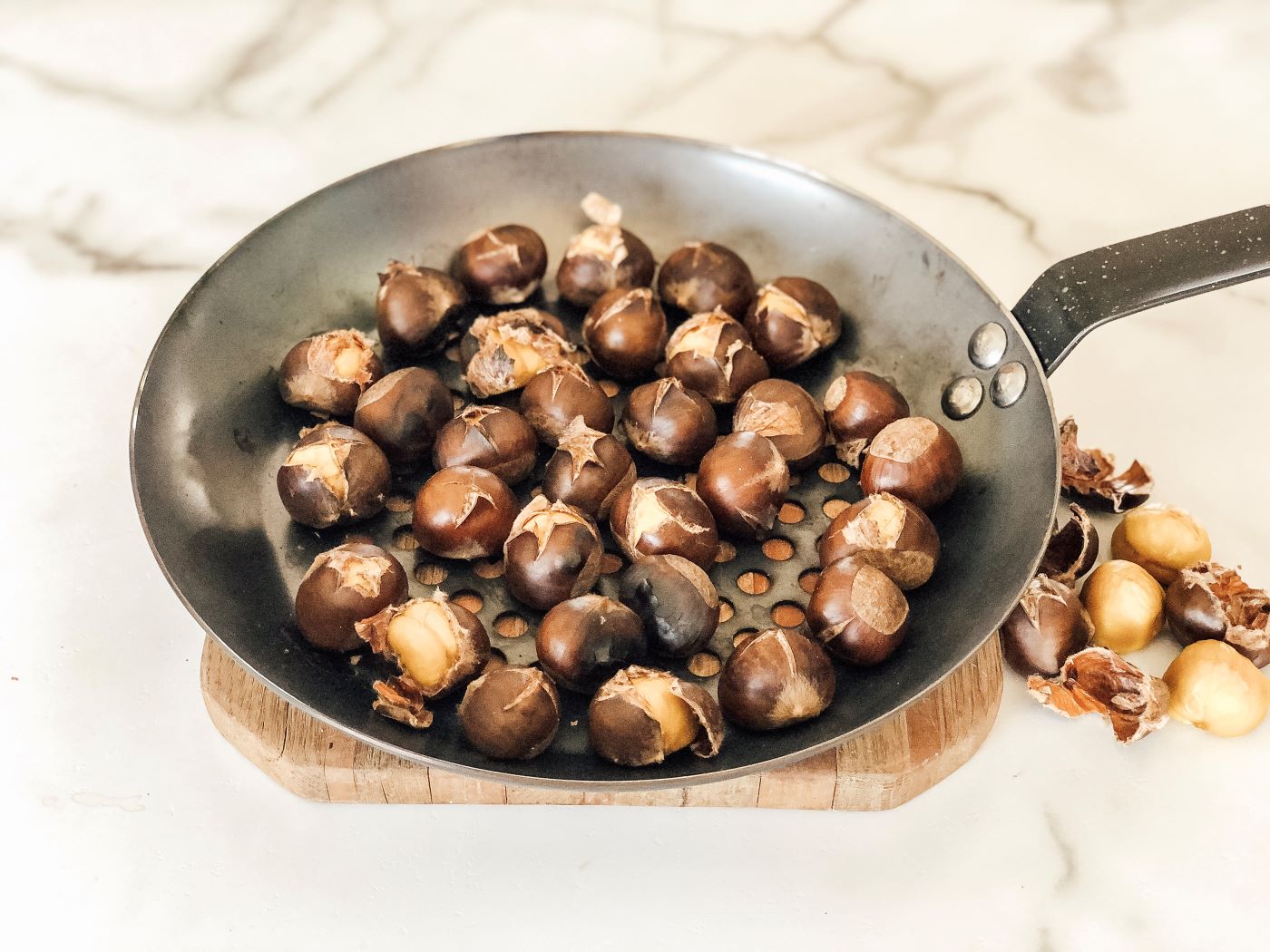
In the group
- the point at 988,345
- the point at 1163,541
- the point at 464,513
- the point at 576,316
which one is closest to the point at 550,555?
the point at 464,513

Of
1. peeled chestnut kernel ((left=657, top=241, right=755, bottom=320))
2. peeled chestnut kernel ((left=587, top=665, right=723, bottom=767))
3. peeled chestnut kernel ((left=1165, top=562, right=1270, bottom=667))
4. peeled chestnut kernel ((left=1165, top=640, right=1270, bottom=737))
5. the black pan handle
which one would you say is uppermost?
the black pan handle

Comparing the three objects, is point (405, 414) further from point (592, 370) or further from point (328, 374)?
point (592, 370)

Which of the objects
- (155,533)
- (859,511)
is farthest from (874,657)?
(155,533)

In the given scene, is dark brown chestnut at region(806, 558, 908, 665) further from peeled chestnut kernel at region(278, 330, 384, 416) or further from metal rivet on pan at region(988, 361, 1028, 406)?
peeled chestnut kernel at region(278, 330, 384, 416)

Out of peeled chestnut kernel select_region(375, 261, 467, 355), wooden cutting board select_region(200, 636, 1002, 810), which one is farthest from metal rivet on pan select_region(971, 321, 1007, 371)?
peeled chestnut kernel select_region(375, 261, 467, 355)

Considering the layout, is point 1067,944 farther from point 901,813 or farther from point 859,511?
point 859,511

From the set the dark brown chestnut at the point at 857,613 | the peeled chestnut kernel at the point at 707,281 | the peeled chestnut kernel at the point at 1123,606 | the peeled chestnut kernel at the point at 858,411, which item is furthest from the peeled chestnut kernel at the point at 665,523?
the peeled chestnut kernel at the point at 1123,606

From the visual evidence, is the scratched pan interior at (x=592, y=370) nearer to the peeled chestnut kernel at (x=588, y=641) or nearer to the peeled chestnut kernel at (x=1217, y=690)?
the peeled chestnut kernel at (x=588, y=641)
